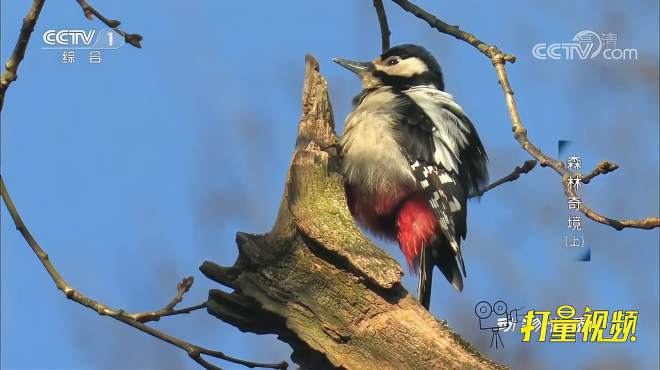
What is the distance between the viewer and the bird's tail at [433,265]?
405 cm

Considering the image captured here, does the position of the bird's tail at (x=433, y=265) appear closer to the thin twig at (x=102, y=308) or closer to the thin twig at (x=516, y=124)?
the thin twig at (x=516, y=124)

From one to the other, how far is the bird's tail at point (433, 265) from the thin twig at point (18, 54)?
6.17 ft

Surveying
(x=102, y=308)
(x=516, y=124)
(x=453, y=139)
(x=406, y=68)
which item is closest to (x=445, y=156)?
(x=453, y=139)

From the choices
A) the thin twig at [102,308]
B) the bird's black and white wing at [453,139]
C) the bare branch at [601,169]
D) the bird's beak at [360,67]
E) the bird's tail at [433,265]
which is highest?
the bird's beak at [360,67]

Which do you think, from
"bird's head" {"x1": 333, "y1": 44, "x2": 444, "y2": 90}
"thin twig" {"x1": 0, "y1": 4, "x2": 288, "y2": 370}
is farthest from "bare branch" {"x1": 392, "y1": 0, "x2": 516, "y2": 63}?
"thin twig" {"x1": 0, "y1": 4, "x2": 288, "y2": 370}

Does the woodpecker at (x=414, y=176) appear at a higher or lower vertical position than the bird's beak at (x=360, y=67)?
lower

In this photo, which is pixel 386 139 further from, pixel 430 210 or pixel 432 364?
pixel 432 364

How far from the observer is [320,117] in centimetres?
364

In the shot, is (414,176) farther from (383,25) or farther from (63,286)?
(63,286)

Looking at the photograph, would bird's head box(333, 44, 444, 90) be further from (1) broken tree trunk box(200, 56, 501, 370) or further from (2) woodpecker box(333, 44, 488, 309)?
(1) broken tree trunk box(200, 56, 501, 370)

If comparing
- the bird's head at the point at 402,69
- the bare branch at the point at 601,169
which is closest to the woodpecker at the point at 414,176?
the bird's head at the point at 402,69

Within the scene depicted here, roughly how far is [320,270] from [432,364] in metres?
0.45

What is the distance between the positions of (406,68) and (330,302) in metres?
2.05

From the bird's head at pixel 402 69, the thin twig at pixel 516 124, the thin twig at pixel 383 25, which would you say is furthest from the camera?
the bird's head at pixel 402 69
